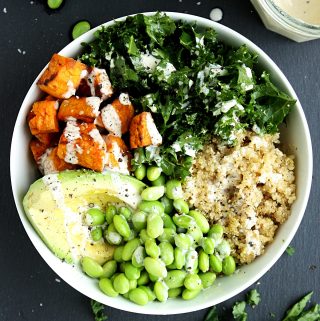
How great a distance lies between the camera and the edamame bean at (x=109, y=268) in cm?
214

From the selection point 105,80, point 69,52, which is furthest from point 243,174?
point 69,52

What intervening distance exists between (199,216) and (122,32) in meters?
0.67

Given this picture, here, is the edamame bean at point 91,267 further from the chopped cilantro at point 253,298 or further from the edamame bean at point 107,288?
the chopped cilantro at point 253,298

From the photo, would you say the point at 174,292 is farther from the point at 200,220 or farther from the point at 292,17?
the point at 292,17

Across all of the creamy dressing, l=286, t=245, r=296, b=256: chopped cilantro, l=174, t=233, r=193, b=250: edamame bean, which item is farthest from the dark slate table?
l=174, t=233, r=193, b=250: edamame bean

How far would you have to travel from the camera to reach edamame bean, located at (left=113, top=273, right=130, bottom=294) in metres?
2.08

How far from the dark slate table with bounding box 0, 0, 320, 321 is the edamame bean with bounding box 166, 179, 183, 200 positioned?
1.79 feet

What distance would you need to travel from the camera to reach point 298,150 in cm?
219

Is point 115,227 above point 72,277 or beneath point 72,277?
above

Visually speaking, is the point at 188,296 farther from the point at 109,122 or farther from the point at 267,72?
the point at 267,72

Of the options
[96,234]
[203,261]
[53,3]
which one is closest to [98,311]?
[96,234]

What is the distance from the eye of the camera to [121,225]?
2.05m

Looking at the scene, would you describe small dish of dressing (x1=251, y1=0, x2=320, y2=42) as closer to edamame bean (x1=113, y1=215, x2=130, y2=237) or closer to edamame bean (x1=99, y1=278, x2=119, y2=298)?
edamame bean (x1=113, y1=215, x2=130, y2=237)

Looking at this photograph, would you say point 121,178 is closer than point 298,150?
Yes
